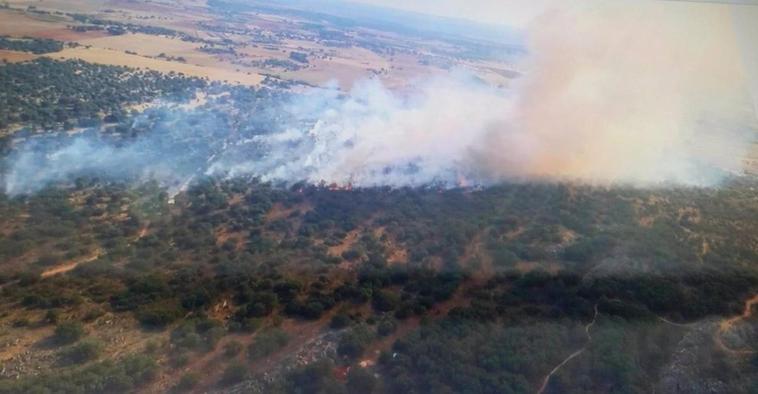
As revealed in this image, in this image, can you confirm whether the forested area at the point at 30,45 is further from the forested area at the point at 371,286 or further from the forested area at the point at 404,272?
the forested area at the point at 404,272

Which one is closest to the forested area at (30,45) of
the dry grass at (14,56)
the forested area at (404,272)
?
the dry grass at (14,56)

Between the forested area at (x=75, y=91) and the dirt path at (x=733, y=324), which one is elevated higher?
the forested area at (x=75, y=91)

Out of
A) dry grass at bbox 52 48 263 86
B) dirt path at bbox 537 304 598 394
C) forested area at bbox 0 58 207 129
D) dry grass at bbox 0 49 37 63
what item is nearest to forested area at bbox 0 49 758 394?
dirt path at bbox 537 304 598 394

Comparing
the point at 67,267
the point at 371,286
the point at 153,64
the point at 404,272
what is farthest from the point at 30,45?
the point at 404,272

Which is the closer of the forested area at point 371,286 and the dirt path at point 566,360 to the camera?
the dirt path at point 566,360

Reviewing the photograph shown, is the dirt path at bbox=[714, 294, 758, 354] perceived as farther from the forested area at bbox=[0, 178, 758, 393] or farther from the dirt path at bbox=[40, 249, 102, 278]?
the dirt path at bbox=[40, 249, 102, 278]

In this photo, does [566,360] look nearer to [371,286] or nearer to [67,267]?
[371,286]

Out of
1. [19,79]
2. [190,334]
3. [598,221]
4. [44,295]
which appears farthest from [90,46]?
[598,221]
